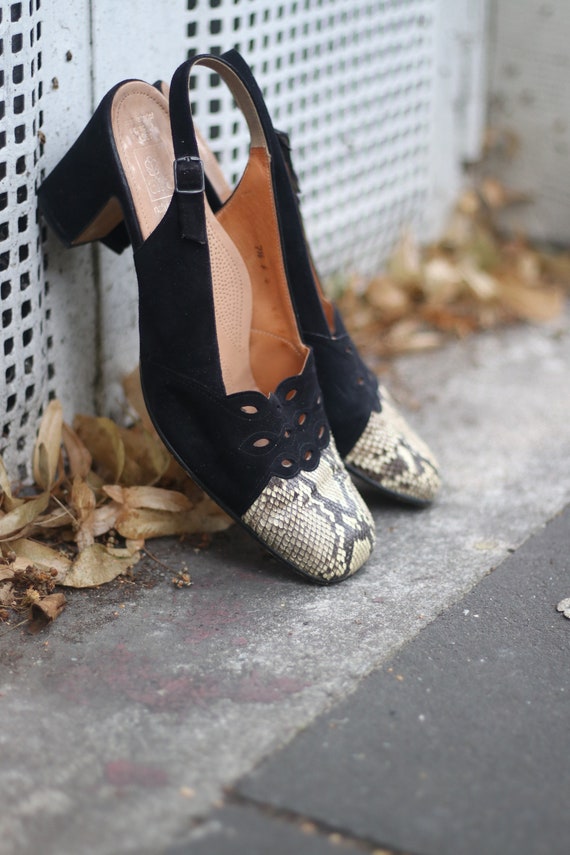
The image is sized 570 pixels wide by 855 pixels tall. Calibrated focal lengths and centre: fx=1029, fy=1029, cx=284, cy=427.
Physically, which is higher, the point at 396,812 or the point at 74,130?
the point at 74,130

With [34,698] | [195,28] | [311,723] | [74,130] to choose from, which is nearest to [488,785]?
[311,723]

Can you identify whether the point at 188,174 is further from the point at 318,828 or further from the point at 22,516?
the point at 318,828

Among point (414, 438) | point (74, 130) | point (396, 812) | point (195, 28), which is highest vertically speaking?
point (195, 28)

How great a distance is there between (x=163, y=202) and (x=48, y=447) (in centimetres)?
49

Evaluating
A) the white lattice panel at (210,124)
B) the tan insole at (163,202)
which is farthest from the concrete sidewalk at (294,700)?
the white lattice panel at (210,124)

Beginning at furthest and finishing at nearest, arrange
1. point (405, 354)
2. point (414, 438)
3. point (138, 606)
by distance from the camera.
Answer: point (405, 354) < point (414, 438) < point (138, 606)

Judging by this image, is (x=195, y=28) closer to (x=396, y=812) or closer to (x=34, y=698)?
(x=34, y=698)

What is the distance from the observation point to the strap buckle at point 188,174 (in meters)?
1.62

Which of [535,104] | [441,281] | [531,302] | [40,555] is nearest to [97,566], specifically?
[40,555]

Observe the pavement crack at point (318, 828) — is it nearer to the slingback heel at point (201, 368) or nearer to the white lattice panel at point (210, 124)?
the slingback heel at point (201, 368)

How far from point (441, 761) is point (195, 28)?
1548 millimetres

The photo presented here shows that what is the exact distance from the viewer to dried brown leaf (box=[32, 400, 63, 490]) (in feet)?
6.06

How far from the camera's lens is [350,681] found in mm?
1494

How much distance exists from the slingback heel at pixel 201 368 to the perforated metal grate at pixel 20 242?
64 millimetres
